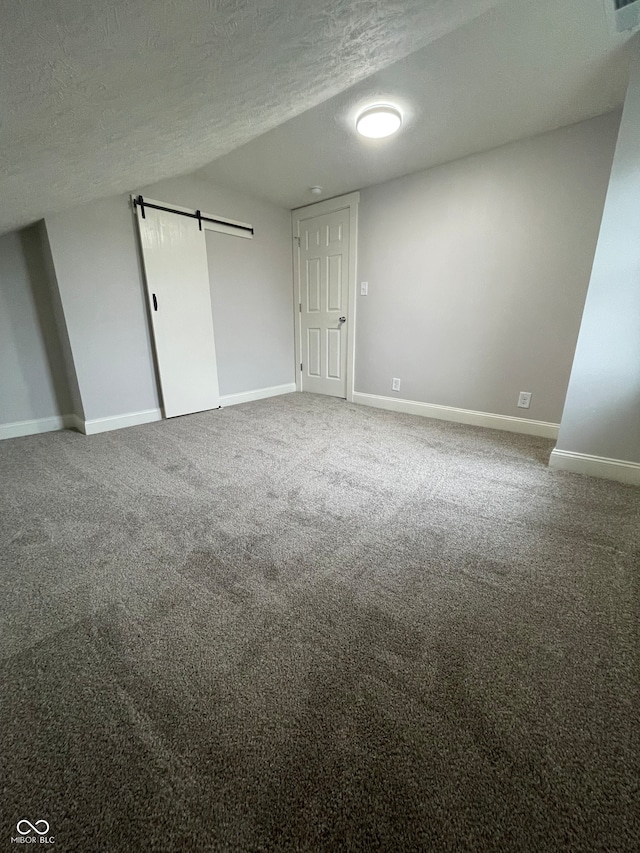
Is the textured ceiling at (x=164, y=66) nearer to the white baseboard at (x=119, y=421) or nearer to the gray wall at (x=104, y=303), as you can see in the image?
the gray wall at (x=104, y=303)

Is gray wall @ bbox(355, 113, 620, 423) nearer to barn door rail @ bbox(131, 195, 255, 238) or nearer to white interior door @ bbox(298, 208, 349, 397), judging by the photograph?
white interior door @ bbox(298, 208, 349, 397)

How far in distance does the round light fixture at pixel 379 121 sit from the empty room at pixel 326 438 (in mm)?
30

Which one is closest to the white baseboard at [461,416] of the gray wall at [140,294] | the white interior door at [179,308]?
the gray wall at [140,294]

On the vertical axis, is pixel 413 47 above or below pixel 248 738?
above

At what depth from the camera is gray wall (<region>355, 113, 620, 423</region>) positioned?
2.20 metres

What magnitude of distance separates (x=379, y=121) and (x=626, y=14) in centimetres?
111

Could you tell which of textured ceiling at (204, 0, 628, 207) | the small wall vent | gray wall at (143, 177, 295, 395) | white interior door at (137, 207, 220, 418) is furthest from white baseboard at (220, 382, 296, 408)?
the small wall vent

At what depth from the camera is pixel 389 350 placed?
326 cm

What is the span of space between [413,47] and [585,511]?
7.22ft

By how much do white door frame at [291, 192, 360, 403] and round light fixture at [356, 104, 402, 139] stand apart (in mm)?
1138

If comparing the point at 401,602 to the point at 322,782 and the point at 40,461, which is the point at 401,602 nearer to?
the point at 322,782

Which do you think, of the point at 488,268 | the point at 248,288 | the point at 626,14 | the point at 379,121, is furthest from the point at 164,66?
the point at 248,288

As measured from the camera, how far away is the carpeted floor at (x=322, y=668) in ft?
1.91

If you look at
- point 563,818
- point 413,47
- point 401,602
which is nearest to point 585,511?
point 401,602
